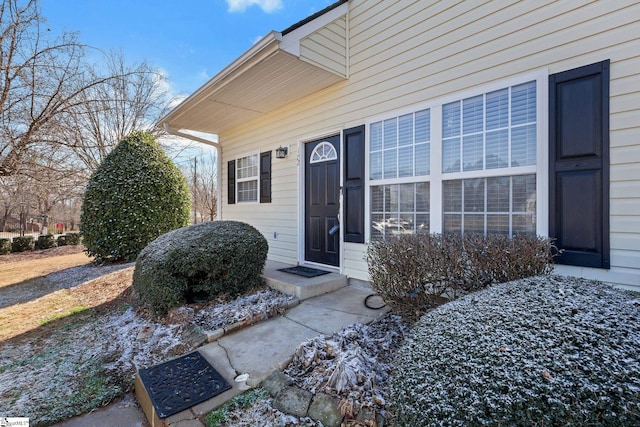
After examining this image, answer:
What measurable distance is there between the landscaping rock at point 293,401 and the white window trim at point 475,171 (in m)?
2.31

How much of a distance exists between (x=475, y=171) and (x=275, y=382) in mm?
2788

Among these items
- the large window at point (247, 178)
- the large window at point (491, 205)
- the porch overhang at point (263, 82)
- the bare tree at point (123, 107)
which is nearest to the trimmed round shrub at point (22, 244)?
the bare tree at point (123, 107)

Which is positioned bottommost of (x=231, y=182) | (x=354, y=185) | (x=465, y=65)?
(x=354, y=185)

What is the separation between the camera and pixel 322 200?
16.6 feet

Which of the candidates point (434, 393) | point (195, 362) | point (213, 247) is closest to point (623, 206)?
point (434, 393)

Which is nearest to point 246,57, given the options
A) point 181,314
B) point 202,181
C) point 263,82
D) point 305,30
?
point 263,82

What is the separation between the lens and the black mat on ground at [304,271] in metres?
4.61

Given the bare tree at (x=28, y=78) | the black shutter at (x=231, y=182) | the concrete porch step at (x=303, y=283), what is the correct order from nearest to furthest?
the concrete porch step at (x=303, y=283), the black shutter at (x=231, y=182), the bare tree at (x=28, y=78)

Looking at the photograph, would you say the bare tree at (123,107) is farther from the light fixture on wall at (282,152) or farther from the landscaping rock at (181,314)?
the landscaping rock at (181,314)

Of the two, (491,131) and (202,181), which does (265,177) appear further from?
(202,181)

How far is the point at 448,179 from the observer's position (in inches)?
136

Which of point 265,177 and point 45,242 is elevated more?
point 265,177

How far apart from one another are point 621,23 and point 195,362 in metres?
4.59

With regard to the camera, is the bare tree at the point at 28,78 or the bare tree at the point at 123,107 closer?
the bare tree at the point at 28,78
